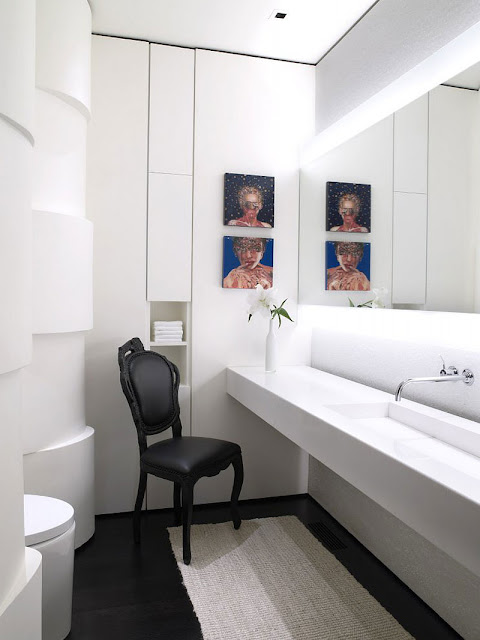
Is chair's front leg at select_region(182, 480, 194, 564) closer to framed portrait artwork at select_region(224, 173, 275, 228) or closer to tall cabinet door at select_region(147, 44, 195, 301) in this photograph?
tall cabinet door at select_region(147, 44, 195, 301)

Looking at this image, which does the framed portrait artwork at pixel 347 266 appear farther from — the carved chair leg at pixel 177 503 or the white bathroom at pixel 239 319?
the carved chair leg at pixel 177 503

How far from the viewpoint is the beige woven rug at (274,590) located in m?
2.18

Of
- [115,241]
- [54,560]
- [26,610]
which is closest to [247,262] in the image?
[115,241]

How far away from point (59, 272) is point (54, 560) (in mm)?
1313

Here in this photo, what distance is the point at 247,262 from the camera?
3498 mm

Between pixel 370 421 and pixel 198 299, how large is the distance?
4.68 feet

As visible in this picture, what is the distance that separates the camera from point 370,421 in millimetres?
2418

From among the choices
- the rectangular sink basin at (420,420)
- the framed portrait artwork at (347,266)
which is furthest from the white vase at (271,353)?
the rectangular sink basin at (420,420)

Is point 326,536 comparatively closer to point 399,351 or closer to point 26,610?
point 399,351

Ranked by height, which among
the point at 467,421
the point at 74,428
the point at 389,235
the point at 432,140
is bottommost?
the point at 74,428

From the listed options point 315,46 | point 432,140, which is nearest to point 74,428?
point 432,140

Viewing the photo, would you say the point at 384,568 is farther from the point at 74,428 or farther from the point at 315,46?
the point at 315,46

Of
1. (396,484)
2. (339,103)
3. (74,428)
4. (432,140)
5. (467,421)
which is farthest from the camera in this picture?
(339,103)

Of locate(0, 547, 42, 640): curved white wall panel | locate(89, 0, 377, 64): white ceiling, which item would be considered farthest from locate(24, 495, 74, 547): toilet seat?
locate(89, 0, 377, 64): white ceiling
